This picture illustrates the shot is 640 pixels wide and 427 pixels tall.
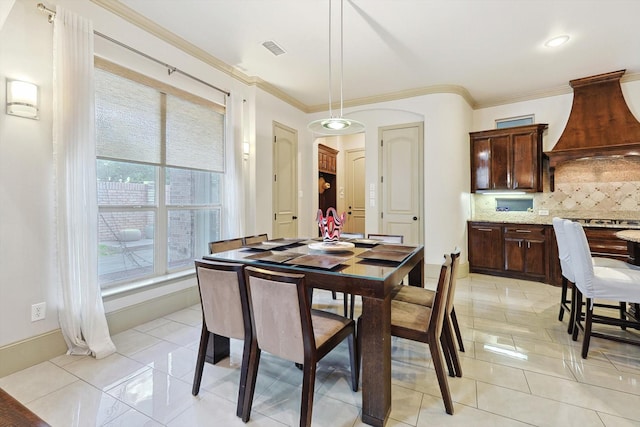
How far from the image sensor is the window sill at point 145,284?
2.67 metres

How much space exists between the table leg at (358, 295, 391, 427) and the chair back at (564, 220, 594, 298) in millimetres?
1776

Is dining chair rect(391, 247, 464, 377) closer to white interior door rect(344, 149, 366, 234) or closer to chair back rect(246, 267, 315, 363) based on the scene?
chair back rect(246, 267, 315, 363)

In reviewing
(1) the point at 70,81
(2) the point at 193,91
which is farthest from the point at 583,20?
(1) the point at 70,81

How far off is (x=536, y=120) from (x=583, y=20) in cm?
206

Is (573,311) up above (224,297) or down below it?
below

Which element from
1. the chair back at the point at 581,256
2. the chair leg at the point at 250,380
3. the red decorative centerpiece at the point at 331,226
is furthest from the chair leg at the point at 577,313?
the chair leg at the point at 250,380

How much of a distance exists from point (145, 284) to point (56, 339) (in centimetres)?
77

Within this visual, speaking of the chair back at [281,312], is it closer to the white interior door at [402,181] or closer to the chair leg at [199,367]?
the chair leg at [199,367]

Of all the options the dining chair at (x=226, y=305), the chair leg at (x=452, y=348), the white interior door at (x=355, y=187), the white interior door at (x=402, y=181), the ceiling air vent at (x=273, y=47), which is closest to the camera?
the dining chair at (x=226, y=305)

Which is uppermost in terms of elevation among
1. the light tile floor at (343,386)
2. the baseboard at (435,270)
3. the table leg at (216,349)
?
the baseboard at (435,270)

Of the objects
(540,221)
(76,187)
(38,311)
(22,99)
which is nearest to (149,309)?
(38,311)

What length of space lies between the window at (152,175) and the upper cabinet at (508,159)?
4.06 metres

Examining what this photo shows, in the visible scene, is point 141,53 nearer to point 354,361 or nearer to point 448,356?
point 354,361

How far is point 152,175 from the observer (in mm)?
3137
